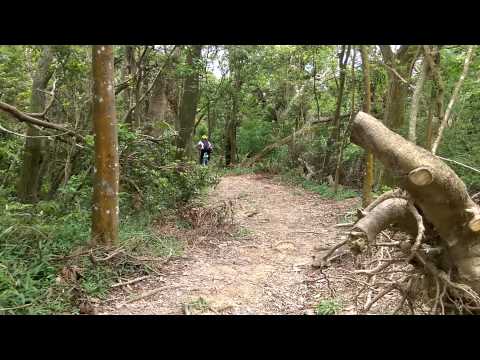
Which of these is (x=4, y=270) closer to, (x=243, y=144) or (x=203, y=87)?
(x=203, y=87)

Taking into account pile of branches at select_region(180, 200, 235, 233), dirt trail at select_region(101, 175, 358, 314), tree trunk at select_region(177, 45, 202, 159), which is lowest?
dirt trail at select_region(101, 175, 358, 314)

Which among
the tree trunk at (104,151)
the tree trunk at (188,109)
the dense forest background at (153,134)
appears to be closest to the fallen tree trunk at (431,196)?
the dense forest background at (153,134)

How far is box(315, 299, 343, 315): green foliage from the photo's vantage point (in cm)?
415

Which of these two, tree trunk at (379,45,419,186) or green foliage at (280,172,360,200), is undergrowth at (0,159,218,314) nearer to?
green foliage at (280,172,360,200)

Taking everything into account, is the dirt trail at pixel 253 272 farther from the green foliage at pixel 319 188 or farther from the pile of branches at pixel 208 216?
the green foliage at pixel 319 188

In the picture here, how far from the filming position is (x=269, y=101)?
18031 mm

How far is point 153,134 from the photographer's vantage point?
8.98 meters

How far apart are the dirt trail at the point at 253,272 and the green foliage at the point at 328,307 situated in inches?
4.7

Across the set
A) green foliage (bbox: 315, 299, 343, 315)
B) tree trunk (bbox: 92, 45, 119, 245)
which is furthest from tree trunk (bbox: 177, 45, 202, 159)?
green foliage (bbox: 315, 299, 343, 315)

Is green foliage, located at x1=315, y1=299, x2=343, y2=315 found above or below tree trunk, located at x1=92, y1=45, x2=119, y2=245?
below

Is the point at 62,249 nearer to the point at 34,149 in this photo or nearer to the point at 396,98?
the point at 34,149

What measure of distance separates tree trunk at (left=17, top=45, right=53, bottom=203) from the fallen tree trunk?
6868 millimetres

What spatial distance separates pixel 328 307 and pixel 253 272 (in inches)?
58.7
